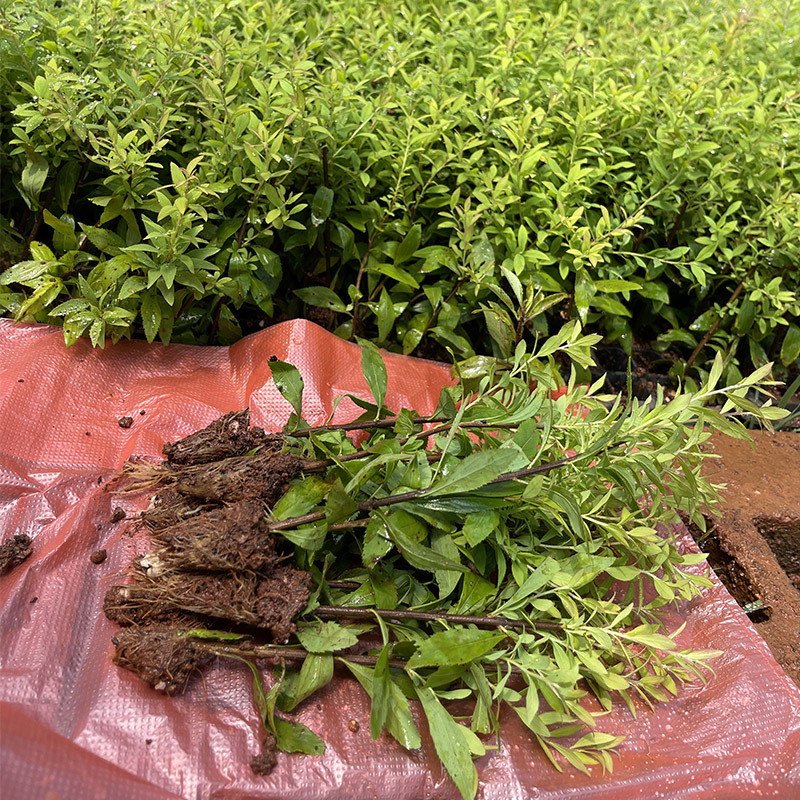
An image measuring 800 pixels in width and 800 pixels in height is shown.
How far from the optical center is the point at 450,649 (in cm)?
154

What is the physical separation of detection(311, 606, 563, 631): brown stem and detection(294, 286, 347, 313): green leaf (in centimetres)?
132

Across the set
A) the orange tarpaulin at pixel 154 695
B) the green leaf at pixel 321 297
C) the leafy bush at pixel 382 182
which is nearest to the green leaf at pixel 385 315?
the leafy bush at pixel 382 182

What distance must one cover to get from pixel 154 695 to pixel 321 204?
175 cm

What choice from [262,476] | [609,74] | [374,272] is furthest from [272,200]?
[609,74]

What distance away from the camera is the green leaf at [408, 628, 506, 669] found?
60.1 inches

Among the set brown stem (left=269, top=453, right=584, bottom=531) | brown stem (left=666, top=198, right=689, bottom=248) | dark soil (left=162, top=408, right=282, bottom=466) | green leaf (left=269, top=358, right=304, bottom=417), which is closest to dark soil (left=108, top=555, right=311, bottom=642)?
brown stem (left=269, top=453, right=584, bottom=531)

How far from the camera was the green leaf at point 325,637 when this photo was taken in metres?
1.56

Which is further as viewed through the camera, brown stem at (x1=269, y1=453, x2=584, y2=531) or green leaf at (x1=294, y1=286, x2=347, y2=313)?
green leaf at (x1=294, y1=286, x2=347, y2=313)

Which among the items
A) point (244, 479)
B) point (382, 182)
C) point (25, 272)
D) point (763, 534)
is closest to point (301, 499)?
point (244, 479)

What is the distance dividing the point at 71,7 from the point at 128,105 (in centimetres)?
54

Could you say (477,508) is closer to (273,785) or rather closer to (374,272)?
(273,785)

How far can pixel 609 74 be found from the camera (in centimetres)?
351

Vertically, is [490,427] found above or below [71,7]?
below

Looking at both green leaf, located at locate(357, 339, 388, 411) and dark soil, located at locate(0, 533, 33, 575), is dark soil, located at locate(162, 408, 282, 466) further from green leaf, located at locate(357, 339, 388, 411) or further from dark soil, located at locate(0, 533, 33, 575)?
dark soil, located at locate(0, 533, 33, 575)
